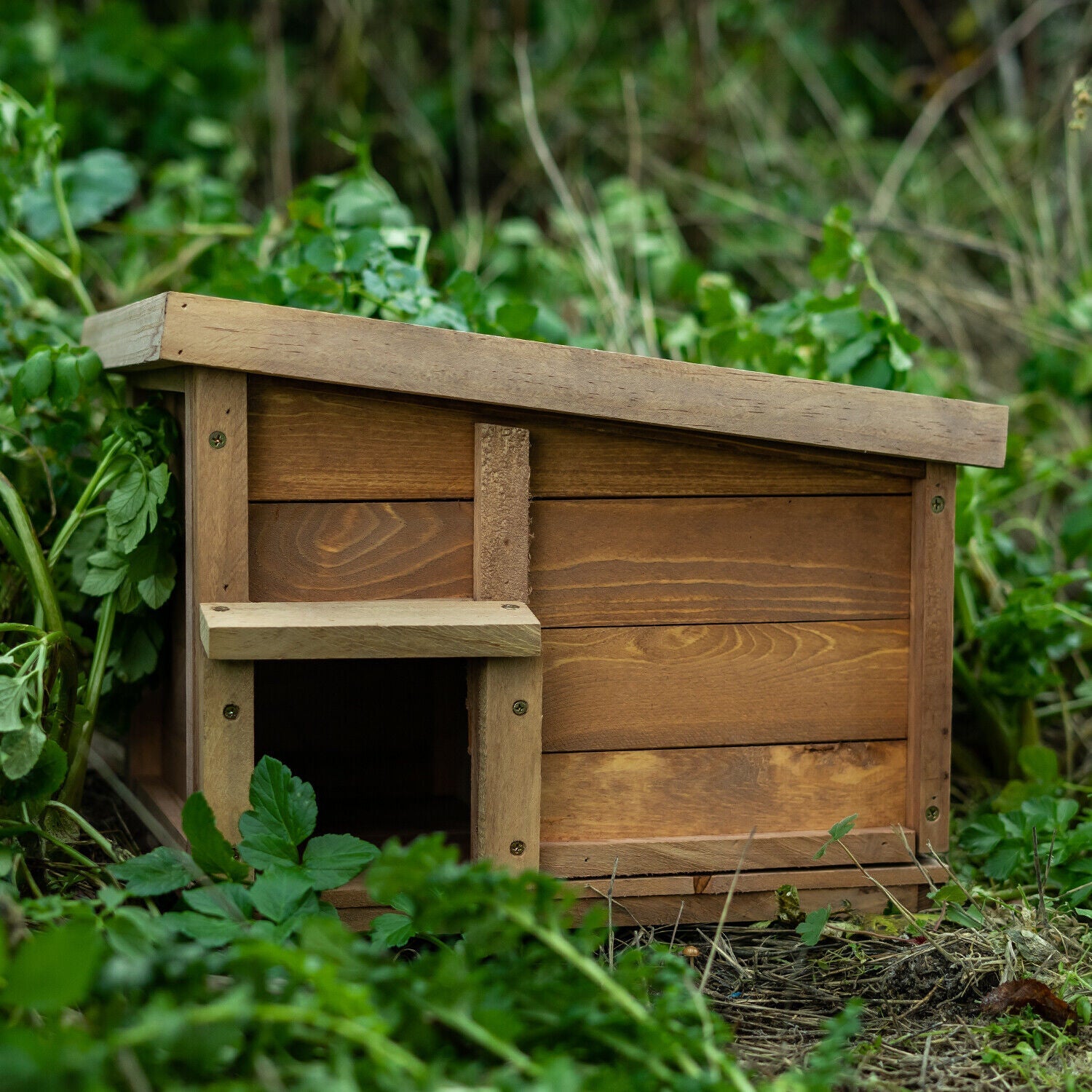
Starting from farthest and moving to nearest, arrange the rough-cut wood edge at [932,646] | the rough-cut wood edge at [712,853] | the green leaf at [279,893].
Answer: the rough-cut wood edge at [932,646], the rough-cut wood edge at [712,853], the green leaf at [279,893]

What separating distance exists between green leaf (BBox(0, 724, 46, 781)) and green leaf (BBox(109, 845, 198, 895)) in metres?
0.17

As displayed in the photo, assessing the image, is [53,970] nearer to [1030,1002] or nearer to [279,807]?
[279,807]

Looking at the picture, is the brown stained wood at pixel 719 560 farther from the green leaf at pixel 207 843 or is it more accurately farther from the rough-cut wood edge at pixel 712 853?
the green leaf at pixel 207 843

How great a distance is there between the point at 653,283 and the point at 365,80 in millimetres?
1449

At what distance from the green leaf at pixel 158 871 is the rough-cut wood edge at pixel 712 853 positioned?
475 mm

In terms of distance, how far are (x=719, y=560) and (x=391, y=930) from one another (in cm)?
69

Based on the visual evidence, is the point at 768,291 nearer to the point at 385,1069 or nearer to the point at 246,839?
the point at 246,839

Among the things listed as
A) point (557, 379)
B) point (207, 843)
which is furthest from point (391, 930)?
point (557, 379)

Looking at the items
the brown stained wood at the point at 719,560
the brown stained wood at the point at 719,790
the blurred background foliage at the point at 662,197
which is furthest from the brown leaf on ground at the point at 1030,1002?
the blurred background foliage at the point at 662,197

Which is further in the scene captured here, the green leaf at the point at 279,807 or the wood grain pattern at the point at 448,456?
the wood grain pattern at the point at 448,456

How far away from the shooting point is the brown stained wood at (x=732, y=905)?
1727 millimetres

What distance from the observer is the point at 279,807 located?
1.47m

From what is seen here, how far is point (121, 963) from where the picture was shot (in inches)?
36.5

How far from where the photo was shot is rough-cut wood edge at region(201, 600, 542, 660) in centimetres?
148
